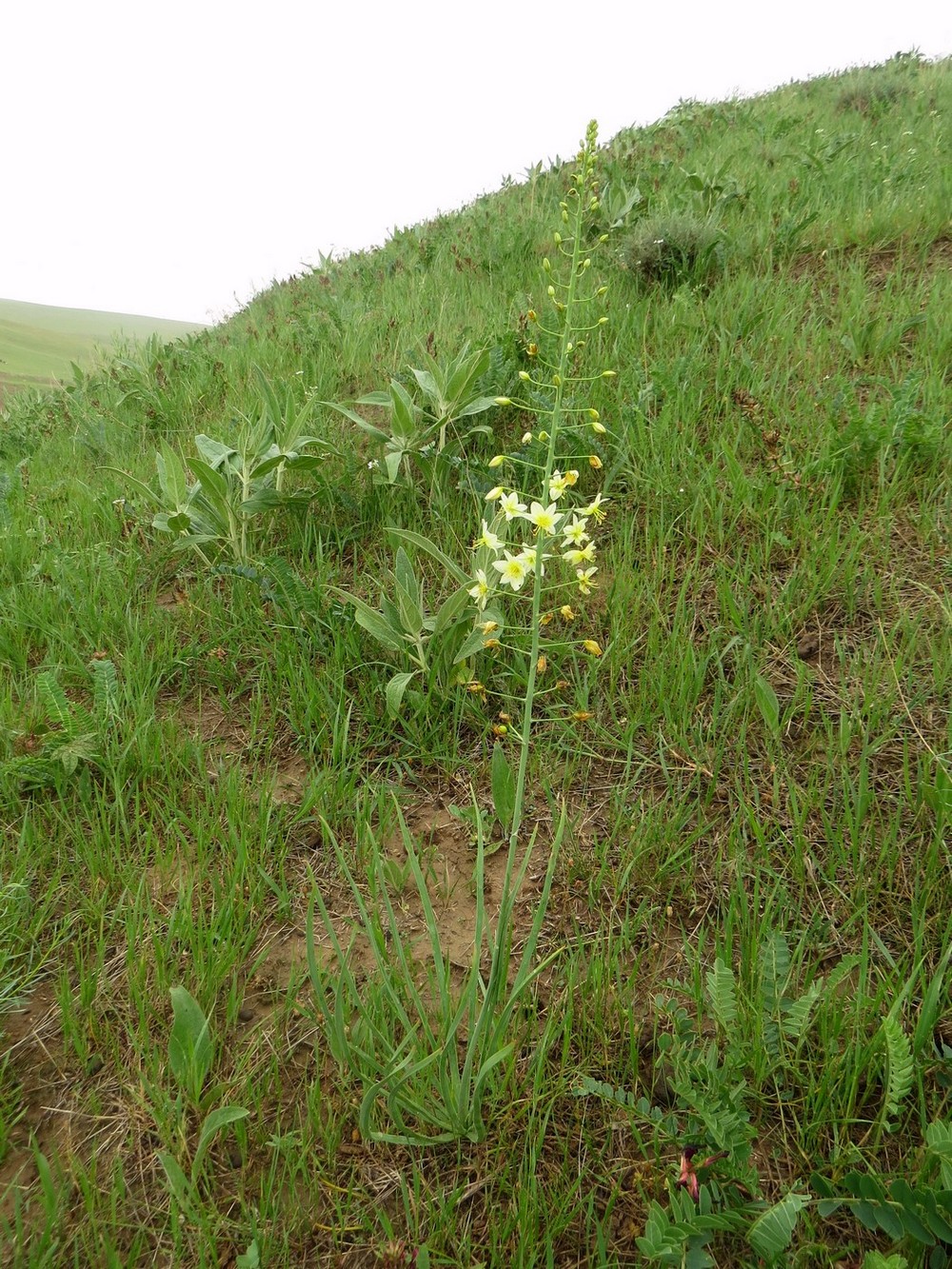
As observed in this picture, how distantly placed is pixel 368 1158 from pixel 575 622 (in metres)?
1.58

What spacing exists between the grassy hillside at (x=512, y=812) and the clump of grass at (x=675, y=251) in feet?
0.42

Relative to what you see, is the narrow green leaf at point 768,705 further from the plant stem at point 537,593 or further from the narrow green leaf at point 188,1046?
the narrow green leaf at point 188,1046

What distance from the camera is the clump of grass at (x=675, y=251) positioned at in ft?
13.0

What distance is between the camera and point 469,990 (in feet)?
4.32

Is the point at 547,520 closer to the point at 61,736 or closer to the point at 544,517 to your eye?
the point at 544,517

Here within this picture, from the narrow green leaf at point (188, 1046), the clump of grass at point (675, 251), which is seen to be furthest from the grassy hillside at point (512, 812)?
the clump of grass at point (675, 251)

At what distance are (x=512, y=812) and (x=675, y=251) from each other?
3.57 m

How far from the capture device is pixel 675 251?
13.3ft

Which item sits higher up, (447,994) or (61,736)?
(61,736)

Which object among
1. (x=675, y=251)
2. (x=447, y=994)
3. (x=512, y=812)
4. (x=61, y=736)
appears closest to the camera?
(x=447, y=994)

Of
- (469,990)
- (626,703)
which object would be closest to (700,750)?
(626,703)

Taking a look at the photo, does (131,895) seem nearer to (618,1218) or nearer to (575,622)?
(618,1218)

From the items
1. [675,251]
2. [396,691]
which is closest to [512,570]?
[396,691]

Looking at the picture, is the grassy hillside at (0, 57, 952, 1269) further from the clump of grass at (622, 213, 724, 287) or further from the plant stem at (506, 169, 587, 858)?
the clump of grass at (622, 213, 724, 287)
